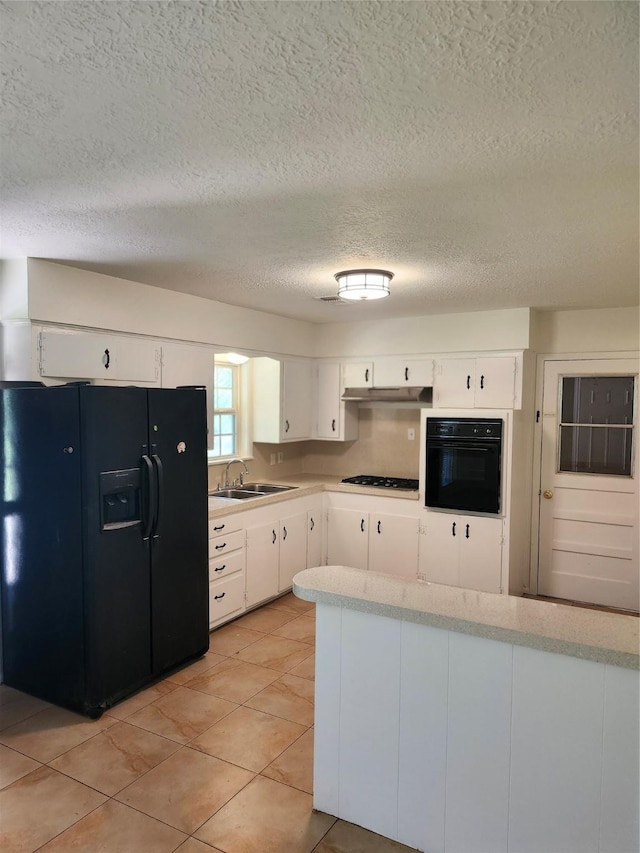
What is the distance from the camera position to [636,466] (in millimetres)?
4512

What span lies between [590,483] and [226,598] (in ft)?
10.2

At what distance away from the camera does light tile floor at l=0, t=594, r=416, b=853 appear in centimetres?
209

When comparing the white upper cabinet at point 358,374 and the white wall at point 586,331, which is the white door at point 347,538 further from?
the white wall at point 586,331

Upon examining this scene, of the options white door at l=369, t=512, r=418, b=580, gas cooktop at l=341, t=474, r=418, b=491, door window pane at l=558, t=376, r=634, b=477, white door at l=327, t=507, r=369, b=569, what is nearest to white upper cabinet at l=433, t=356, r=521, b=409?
door window pane at l=558, t=376, r=634, b=477

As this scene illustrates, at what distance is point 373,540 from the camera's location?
197 inches

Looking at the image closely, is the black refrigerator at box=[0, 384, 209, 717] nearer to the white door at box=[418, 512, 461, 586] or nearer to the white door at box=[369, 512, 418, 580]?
the white door at box=[369, 512, 418, 580]

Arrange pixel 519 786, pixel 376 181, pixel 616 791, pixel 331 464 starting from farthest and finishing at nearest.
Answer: pixel 331 464 → pixel 376 181 → pixel 519 786 → pixel 616 791

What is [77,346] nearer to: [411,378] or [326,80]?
[326,80]

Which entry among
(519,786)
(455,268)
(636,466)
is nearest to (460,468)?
(636,466)

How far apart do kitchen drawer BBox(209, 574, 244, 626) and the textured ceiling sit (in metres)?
2.28

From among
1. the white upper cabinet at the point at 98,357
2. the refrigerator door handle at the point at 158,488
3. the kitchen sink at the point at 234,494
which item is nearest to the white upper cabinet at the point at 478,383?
the kitchen sink at the point at 234,494

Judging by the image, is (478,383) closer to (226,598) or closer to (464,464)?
(464,464)

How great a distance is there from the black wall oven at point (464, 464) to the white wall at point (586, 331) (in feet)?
2.87

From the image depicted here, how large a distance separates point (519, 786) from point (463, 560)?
2.87m
